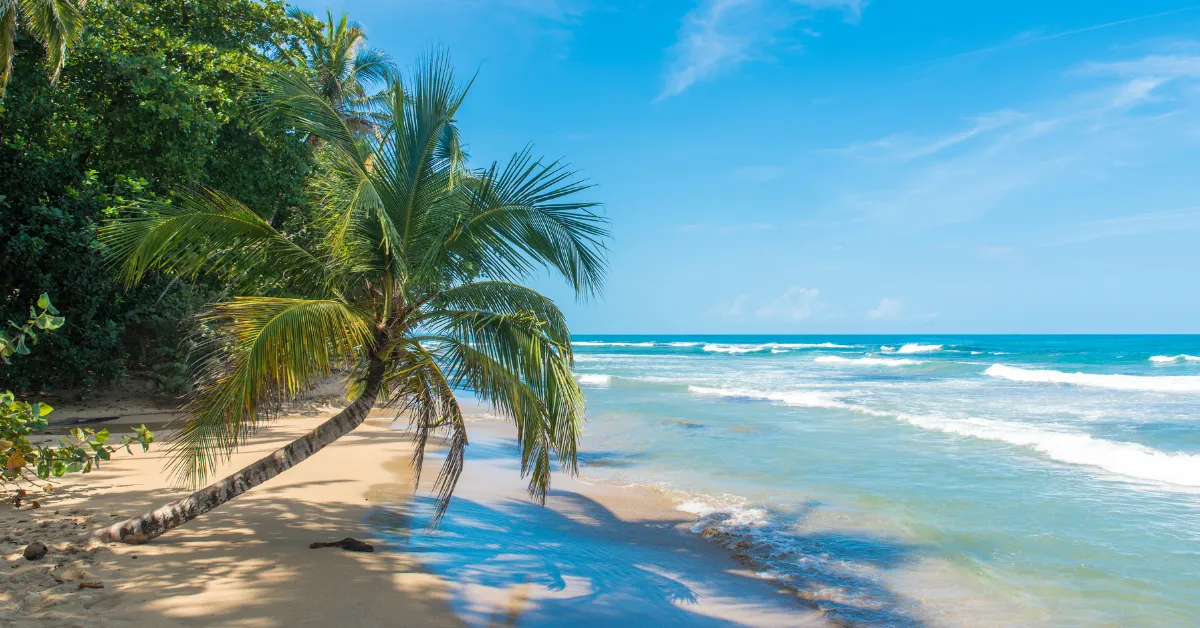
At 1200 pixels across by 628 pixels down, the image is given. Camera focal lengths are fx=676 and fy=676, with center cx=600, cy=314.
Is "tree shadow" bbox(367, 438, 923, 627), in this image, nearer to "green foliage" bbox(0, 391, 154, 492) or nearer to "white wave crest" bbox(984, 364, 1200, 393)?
"green foliage" bbox(0, 391, 154, 492)

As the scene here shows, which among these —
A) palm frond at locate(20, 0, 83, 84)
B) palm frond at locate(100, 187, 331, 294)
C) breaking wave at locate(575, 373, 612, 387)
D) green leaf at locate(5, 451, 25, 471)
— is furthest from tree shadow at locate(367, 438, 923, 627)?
breaking wave at locate(575, 373, 612, 387)

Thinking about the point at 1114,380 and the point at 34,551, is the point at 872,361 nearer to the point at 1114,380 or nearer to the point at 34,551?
the point at 1114,380

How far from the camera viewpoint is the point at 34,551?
186 inches

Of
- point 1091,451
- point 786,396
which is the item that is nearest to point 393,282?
point 1091,451

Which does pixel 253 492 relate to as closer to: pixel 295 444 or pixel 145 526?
pixel 145 526

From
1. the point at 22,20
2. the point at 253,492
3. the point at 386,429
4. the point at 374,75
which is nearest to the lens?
the point at 253,492

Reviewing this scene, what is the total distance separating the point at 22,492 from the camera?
5.94 meters

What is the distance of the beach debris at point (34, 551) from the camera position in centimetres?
469

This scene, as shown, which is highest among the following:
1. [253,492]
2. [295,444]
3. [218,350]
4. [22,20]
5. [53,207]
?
[22,20]

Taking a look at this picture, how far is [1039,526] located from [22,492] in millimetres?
10133

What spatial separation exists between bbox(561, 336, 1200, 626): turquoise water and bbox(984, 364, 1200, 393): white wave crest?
12.5 feet

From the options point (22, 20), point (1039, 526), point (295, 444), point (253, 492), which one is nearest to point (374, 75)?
point (22, 20)

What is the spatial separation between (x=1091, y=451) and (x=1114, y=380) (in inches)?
767

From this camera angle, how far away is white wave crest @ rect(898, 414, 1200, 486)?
33.1 feet
